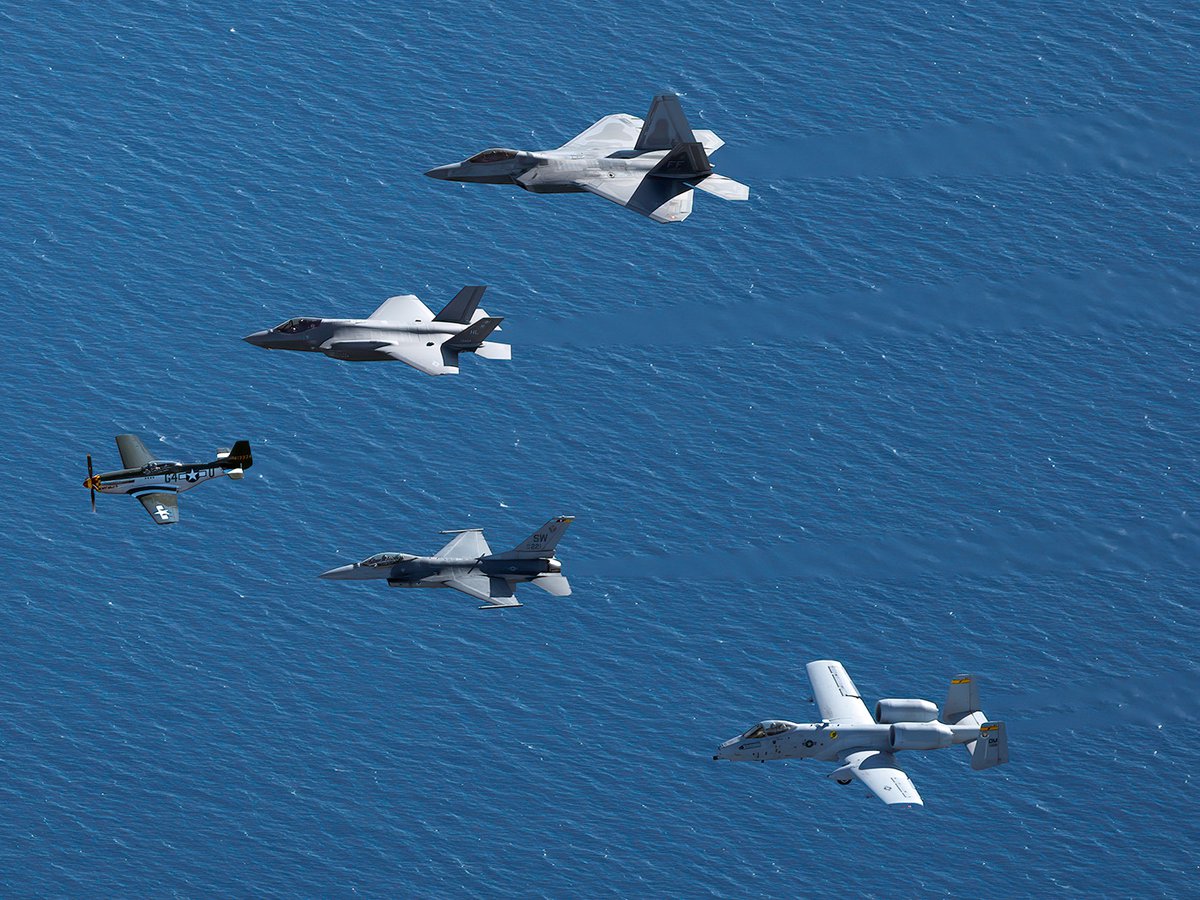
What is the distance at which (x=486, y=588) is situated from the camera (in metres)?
163

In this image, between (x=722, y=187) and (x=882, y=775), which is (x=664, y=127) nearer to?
(x=722, y=187)

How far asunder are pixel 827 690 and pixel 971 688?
14088mm

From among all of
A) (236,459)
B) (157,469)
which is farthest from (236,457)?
(157,469)

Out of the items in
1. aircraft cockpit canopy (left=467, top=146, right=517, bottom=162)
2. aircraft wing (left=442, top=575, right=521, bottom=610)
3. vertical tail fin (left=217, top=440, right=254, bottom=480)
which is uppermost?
aircraft cockpit canopy (left=467, top=146, right=517, bottom=162)

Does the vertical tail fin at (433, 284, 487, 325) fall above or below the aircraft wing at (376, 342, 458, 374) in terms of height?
above

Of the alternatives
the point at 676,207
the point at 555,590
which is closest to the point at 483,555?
the point at 555,590

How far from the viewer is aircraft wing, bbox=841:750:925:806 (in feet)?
502

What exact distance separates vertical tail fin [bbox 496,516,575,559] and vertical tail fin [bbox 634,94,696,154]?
92.5 feet

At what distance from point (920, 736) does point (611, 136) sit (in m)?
50.3

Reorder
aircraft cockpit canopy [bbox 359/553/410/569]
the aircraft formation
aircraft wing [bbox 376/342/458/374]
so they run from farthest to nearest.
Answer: aircraft cockpit canopy [bbox 359/553/410/569]
the aircraft formation
aircraft wing [bbox 376/342/458/374]

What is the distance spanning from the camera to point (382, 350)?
15250cm

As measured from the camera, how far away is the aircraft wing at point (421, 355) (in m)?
151

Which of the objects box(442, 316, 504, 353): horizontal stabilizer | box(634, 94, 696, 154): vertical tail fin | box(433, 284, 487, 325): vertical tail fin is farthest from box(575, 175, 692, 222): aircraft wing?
box(442, 316, 504, 353): horizontal stabilizer

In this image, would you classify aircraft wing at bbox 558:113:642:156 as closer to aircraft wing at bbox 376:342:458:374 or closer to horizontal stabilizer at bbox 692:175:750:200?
horizontal stabilizer at bbox 692:175:750:200
